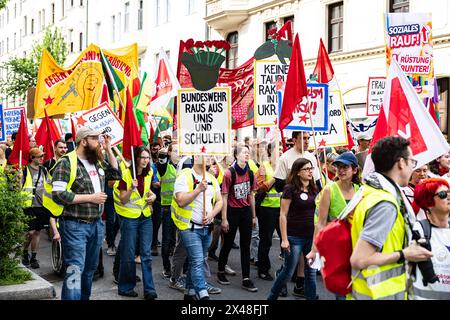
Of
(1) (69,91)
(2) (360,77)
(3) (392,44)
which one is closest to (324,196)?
(3) (392,44)

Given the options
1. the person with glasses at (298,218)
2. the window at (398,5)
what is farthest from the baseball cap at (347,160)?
the window at (398,5)

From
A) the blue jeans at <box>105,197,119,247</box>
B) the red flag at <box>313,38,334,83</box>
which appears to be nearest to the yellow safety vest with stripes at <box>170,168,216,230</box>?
the red flag at <box>313,38,334,83</box>

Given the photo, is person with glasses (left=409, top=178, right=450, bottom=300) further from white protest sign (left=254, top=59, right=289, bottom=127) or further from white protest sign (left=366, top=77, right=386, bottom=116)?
white protest sign (left=366, top=77, right=386, bottom=116)

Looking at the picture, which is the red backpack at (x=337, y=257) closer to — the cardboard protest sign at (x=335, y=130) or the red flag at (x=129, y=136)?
the red flag at (x=129, y=136)

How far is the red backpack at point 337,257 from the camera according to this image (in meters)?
3.88

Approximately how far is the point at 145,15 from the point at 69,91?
82.2 ft

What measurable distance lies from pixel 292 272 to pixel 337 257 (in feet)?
10.4

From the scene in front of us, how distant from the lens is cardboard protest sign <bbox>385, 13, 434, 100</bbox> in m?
10.3

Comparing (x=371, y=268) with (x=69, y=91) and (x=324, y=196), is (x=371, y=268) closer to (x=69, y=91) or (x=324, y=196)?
(x=324, y=196)

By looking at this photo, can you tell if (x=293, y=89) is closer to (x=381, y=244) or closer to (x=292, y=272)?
(x=292, y=272)

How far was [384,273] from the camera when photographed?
3748mm

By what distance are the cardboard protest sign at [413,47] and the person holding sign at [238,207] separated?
310 cm

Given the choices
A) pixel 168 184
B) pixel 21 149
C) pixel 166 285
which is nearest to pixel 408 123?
pixel 166 285

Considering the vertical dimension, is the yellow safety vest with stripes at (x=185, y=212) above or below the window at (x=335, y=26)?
below
